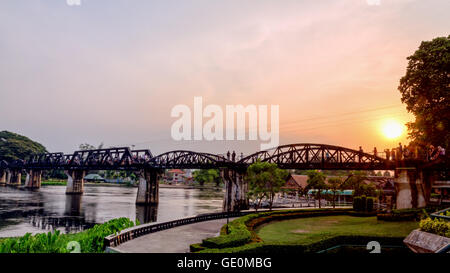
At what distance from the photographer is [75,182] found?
12794cm

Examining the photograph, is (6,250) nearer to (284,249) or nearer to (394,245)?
(284,249)

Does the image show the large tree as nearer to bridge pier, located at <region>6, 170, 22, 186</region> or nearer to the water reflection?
the water reflection

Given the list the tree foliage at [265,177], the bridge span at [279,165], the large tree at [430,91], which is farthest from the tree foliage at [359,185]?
the tree foliage at [265,177]

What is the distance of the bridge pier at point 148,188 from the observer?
92.8 meters

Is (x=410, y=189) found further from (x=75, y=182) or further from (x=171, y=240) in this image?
(x=75, y=182)

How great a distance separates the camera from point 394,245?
24172 mm

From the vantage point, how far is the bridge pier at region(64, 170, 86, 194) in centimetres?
12542

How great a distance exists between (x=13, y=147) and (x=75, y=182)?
296ft

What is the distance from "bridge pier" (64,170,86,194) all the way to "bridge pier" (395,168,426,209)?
118 meters

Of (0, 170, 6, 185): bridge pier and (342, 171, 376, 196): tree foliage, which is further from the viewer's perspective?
(0, 170, 6, 185): bridge pier

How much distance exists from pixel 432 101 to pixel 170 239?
41.0 metres

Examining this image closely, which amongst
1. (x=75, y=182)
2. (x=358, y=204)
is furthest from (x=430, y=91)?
(x=75, y=182)

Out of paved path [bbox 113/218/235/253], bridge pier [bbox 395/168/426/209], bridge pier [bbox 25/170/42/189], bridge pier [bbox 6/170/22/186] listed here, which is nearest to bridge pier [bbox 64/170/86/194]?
bridge pier [bbox 25/170/42/189]
